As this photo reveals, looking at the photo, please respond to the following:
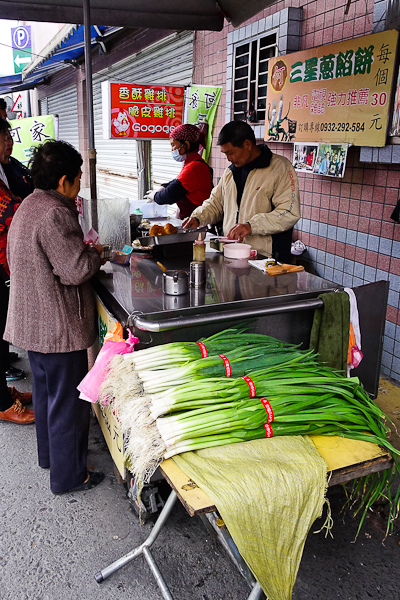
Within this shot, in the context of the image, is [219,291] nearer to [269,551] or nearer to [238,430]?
[238,430]

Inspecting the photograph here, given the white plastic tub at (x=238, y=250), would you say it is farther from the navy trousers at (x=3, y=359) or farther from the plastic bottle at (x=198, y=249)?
the navy trousers at (x=3, y=359)

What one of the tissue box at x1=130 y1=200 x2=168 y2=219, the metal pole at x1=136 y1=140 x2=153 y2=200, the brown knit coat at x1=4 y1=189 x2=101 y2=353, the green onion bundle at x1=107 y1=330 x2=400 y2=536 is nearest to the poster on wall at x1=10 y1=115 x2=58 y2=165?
the tissue box at x1=130 y1=200 x2=168 y2=219

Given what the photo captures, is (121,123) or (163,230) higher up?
(121,123)

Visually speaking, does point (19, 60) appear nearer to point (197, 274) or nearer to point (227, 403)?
point (197, 274)

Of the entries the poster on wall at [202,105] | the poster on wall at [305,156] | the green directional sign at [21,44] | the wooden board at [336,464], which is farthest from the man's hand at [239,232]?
the green directional sign at [21,44]

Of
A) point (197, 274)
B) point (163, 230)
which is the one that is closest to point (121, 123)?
point (163, 230)

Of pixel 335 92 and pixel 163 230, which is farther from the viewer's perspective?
pixel 335 92

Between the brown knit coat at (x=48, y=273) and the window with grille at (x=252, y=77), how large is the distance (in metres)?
4.17

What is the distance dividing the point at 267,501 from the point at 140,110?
20.5 feet

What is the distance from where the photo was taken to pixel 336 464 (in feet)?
6.48

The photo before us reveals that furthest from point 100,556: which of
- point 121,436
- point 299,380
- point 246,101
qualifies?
point 246,101

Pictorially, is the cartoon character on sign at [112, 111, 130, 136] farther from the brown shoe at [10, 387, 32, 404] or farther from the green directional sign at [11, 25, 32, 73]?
the green directional sign at [11, 25, 32, 73]

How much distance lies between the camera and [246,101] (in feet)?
21.7

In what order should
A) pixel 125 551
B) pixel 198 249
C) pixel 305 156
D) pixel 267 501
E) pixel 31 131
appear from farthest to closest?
pixel 31 131, pixel 305 156, pixel 198 249, pixel 125 551, pixel 267 501
